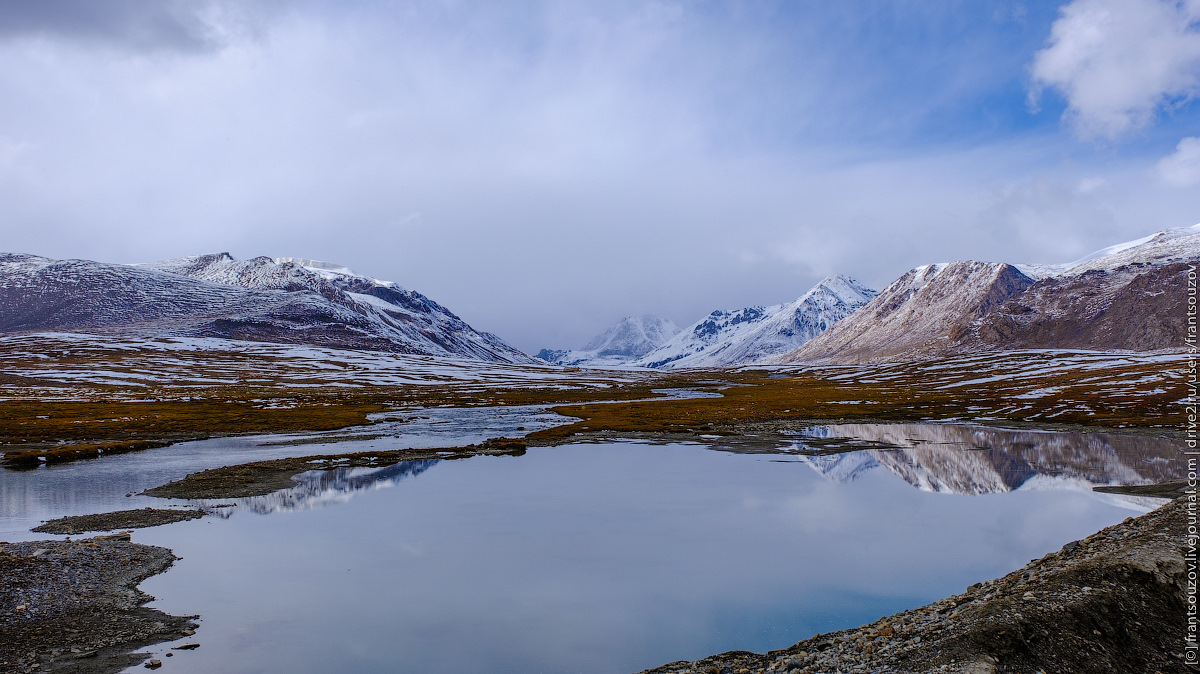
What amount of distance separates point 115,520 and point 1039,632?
36186 millimetres

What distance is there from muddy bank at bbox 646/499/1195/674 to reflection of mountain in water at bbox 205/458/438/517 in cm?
2646

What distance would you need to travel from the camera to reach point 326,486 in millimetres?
41375

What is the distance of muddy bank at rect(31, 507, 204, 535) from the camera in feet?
97.1

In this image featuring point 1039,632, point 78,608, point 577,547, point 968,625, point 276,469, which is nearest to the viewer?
point 1039,632

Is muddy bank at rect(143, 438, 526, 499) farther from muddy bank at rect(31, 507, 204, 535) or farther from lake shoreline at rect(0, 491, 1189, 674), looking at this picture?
lake shoreline at rect(0, 491, 1189, 674)

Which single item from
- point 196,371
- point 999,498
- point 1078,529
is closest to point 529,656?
point 1078,529

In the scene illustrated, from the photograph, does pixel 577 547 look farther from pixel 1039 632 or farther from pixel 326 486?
pixel 326 486

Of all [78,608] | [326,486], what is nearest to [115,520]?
[326,486]

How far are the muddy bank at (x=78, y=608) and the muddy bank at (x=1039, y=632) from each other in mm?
14229

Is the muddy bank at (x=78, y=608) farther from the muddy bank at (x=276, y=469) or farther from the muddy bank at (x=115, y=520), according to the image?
the muddy bank at (x=276, y=469)

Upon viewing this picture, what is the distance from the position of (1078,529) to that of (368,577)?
2935 centimetres

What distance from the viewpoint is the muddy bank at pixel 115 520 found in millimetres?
29609

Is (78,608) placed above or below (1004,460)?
above

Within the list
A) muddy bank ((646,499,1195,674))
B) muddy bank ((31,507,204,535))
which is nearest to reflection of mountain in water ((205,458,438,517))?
Result: muddy bank ((31,507,204,535))
